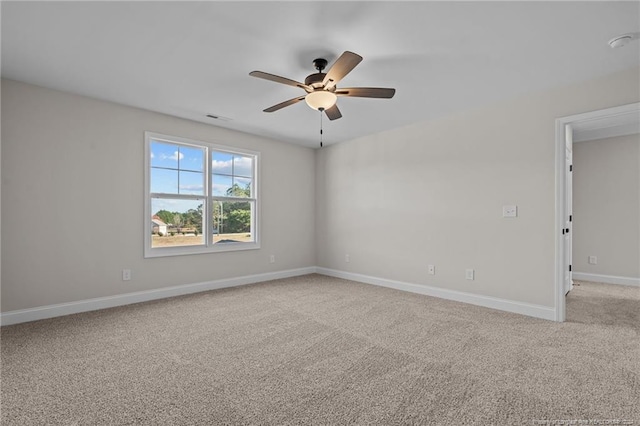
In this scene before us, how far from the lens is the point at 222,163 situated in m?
4.82

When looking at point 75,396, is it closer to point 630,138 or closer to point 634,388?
point 634,388

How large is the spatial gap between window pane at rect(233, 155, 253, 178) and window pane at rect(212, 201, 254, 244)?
468mm

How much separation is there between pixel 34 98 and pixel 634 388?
216 inches

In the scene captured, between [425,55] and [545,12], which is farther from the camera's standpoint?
[425,55]

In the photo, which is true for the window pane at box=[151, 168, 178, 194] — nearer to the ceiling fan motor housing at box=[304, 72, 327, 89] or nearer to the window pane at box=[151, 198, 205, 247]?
the window pane at box=[151, 198, 205, 247]

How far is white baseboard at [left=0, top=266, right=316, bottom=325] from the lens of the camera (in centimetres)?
311

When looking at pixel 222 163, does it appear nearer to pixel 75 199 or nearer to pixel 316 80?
pixel 75 199

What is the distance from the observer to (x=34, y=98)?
319 centimetres

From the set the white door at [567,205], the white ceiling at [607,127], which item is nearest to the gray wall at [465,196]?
the white ceiling at [607,127]

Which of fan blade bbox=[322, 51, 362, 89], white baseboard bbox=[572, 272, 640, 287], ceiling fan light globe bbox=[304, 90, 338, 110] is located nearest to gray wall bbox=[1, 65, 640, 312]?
ceiling fan light globe bbox=[304, 90, 338, 110]

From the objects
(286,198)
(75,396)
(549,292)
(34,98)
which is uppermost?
(34,98)

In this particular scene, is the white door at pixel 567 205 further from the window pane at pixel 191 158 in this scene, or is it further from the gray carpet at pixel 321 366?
the window pane at pixel 191 158

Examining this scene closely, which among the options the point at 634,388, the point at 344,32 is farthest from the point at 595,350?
the point at 344,32

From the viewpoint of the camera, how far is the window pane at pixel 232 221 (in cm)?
474
